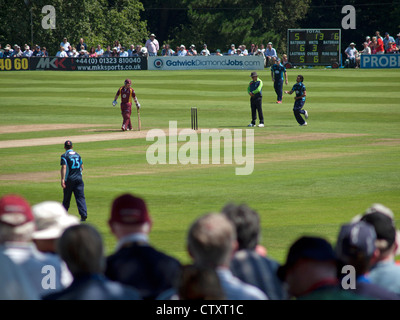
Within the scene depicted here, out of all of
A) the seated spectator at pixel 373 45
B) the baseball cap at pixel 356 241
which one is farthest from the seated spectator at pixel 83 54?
the baseball cap at pixel 356 241

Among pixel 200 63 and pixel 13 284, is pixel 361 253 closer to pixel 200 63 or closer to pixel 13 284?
pixel 13 284

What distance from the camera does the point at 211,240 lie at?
15.2 ft

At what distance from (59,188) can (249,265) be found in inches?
613

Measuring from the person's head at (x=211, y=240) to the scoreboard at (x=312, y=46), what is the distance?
48808mm

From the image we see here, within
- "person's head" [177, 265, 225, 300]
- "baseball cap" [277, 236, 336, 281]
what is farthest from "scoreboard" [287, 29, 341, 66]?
"person's head" [177, 265, 225, 300]

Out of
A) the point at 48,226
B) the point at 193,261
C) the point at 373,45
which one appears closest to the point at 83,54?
the point at 373,45

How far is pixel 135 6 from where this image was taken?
83.2 metres

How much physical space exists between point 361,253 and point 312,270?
0.36m

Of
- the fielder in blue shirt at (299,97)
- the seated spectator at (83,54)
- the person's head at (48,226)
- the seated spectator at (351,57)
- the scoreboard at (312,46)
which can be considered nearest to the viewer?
the person's head at (48,226)

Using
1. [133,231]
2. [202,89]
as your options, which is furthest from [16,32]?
[133,231]

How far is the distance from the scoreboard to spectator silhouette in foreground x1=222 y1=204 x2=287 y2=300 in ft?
157

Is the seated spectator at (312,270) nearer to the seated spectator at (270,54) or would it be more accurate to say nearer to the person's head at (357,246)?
the person's head at (357,246)

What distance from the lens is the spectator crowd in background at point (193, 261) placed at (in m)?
4.64
